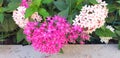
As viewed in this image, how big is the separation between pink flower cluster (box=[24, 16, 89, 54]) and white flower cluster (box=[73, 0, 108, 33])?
0.15ft

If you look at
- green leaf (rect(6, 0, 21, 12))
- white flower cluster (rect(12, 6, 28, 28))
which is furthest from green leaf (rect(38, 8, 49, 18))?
green leaf (rect(6, 0, 21, 12))

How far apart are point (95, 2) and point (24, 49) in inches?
23.3

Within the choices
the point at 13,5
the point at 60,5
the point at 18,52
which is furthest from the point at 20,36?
the point at 60,5

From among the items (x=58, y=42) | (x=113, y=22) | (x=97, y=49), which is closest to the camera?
(x=58, y=42)

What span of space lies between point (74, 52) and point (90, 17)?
321mm

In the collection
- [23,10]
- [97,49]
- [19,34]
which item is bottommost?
[97,49]

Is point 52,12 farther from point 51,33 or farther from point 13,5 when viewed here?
point 51,33

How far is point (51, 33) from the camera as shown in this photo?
167 centimetres

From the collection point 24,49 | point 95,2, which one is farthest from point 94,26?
point 24,49

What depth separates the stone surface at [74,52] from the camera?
76.3 inches

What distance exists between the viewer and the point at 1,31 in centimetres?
212

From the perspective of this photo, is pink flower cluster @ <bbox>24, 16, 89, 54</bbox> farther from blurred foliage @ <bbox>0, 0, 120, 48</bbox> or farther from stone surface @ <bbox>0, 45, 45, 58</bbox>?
stone surface @ <bbox>0, 45, 45, 58</bbox>

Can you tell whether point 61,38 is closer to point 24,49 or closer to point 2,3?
point 24,49

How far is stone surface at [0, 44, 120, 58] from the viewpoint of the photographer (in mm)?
1938
